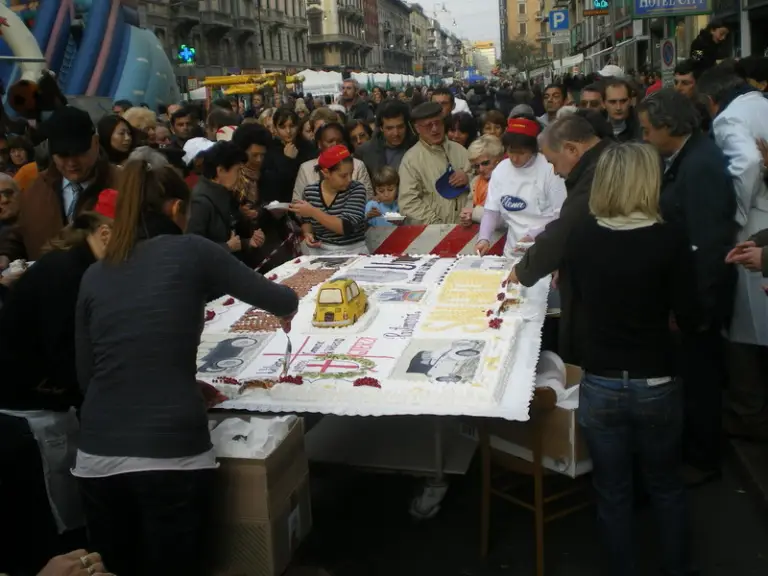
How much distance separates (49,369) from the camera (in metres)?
3.10

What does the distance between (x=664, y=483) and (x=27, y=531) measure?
2520 mm

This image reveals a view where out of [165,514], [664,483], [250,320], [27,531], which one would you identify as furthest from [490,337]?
[27,531]

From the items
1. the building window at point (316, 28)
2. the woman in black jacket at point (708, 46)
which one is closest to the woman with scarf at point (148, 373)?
the woman in black jacket at point (708, 46)

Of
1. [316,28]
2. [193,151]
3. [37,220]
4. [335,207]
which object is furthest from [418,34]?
[37,220]

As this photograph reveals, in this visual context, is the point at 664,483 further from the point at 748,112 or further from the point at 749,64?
the point at 749,64

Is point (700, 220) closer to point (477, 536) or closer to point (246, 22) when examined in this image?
point (477, 536)

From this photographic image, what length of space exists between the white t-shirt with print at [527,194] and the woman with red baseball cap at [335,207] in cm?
97

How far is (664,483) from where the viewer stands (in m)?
3.13

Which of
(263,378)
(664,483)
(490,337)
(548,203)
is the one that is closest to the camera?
(664,483)

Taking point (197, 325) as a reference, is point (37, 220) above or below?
above

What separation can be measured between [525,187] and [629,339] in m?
2.22

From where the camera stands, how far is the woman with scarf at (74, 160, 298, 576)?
263cm

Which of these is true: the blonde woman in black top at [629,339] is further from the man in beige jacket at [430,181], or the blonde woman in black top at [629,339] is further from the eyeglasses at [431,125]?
the eyeglasses at [431,125]

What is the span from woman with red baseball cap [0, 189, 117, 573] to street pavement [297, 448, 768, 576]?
1.16 meters
